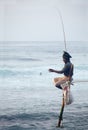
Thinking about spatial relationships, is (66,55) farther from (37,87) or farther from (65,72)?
(37,87)

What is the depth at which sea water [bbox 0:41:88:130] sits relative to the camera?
90.9 inches

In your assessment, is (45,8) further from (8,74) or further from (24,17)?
(8,74)

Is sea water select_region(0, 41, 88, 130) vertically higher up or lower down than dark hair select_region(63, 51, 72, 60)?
lower down

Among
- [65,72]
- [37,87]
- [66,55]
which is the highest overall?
[66,55]

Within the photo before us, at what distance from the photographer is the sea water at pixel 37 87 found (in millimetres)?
2309

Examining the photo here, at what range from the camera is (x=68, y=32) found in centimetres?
247

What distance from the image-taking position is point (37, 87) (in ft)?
7.86

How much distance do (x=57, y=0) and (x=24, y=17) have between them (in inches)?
11.3

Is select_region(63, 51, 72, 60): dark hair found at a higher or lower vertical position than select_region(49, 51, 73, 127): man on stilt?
higher

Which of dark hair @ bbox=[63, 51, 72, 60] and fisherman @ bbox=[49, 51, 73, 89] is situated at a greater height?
dark hair @ bbox=[63, 51, 72, 60]

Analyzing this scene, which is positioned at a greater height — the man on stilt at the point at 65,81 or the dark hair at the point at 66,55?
the dark hair at the point at 66,55

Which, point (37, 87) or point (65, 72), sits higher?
point (65, 72)

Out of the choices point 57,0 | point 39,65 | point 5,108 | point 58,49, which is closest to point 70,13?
point 57,0

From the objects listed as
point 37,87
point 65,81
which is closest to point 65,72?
point 65,81
